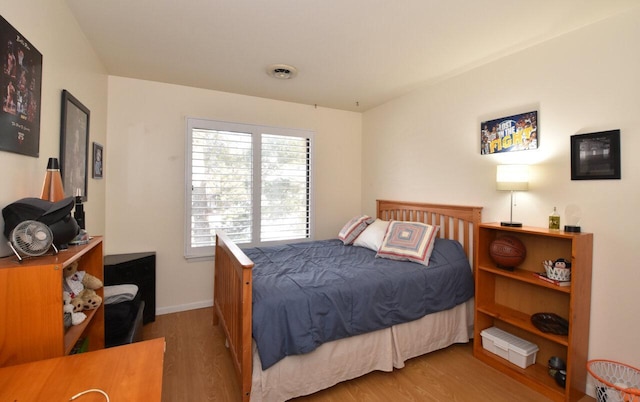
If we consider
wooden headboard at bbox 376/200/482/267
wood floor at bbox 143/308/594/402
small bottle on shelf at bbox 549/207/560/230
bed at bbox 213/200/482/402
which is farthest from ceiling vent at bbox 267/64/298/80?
wood floor at bbox 143/308/594/402

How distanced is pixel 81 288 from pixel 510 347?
109 inches

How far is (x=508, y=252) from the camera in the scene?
226 cm

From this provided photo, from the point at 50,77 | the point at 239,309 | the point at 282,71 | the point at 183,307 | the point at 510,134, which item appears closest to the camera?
the point at 50,77

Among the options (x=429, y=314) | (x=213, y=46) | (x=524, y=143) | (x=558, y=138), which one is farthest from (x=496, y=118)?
(x=213, y=46)

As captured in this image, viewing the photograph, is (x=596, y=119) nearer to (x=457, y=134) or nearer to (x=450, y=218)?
(x=457, y=134)

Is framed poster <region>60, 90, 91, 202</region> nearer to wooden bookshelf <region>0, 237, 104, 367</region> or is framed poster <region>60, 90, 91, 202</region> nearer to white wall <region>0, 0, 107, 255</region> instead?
white wall <region>0, 0, 107, 255</region>

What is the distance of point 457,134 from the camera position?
289 centimetres

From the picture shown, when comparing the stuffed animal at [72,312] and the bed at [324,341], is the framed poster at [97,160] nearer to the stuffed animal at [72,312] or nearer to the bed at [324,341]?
the bed at [324,341]

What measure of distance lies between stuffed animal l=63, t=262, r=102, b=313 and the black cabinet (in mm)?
1200

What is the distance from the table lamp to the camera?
2240 mm

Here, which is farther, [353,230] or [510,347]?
[353,230]

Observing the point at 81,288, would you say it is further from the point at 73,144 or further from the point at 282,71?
the point at 282,71

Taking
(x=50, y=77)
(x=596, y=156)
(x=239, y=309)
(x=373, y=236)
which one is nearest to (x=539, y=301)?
(x=596, y=156)

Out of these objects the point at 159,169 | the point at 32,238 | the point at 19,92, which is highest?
the point at 19,92
